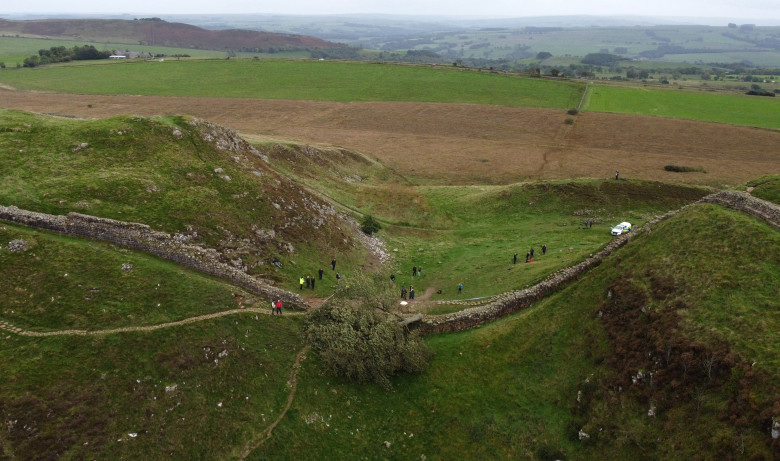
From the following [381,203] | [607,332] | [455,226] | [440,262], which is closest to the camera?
[607,332]

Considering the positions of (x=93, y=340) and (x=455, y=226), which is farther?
(x=455, y=226)

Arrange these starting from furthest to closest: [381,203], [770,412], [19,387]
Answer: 1. [381,203]
2. [19,387]
3. [770,412]

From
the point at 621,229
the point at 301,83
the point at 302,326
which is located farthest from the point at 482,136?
the point at 302,326

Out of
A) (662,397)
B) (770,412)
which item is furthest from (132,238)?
(770,412)

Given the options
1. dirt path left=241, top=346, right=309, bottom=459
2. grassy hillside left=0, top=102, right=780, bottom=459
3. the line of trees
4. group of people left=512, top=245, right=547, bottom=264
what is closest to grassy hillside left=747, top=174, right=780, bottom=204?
grassy hillside left=0, top=102, right=780, bottom=459

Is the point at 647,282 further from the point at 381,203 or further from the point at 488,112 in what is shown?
the point at 488,112

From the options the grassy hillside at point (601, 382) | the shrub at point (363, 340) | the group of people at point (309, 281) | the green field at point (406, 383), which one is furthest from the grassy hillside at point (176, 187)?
the grassy hillside at point (601, 382)
